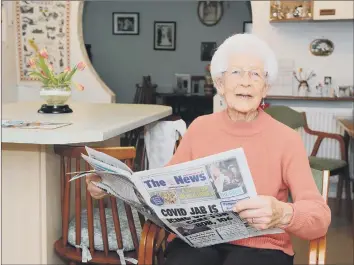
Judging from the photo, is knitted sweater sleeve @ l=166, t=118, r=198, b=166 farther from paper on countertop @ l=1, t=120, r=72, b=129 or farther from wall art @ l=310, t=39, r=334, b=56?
wall art @ l=310, t=39, r=334, b=56

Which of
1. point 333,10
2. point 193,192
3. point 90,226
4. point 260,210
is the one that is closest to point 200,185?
point 193,192

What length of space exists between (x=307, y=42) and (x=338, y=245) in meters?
2.10

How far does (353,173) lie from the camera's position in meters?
3.93

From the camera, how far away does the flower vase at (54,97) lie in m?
2.67

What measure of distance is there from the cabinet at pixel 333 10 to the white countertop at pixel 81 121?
2.14 m

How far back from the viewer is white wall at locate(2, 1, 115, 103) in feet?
16.1

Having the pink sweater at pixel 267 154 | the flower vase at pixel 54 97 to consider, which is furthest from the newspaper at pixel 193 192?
the flower vase at pixel 54 97

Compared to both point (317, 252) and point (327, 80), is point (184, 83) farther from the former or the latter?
point (317, 252)

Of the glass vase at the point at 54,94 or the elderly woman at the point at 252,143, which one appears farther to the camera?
the glass vase at the point at 54,94

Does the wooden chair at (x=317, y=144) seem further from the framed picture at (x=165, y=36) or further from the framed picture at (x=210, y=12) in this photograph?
the framed picture at (x=165, y=36)

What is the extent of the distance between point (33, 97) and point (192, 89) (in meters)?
3.55

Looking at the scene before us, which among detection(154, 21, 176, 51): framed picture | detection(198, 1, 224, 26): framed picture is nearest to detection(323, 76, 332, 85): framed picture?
detection(198, 1, 224, 26): framed picture

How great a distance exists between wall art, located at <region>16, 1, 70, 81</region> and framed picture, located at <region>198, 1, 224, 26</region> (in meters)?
3.67

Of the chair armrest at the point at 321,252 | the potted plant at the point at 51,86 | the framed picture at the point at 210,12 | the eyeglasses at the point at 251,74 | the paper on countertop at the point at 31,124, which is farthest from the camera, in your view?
the framed picture at the point at 210,12
